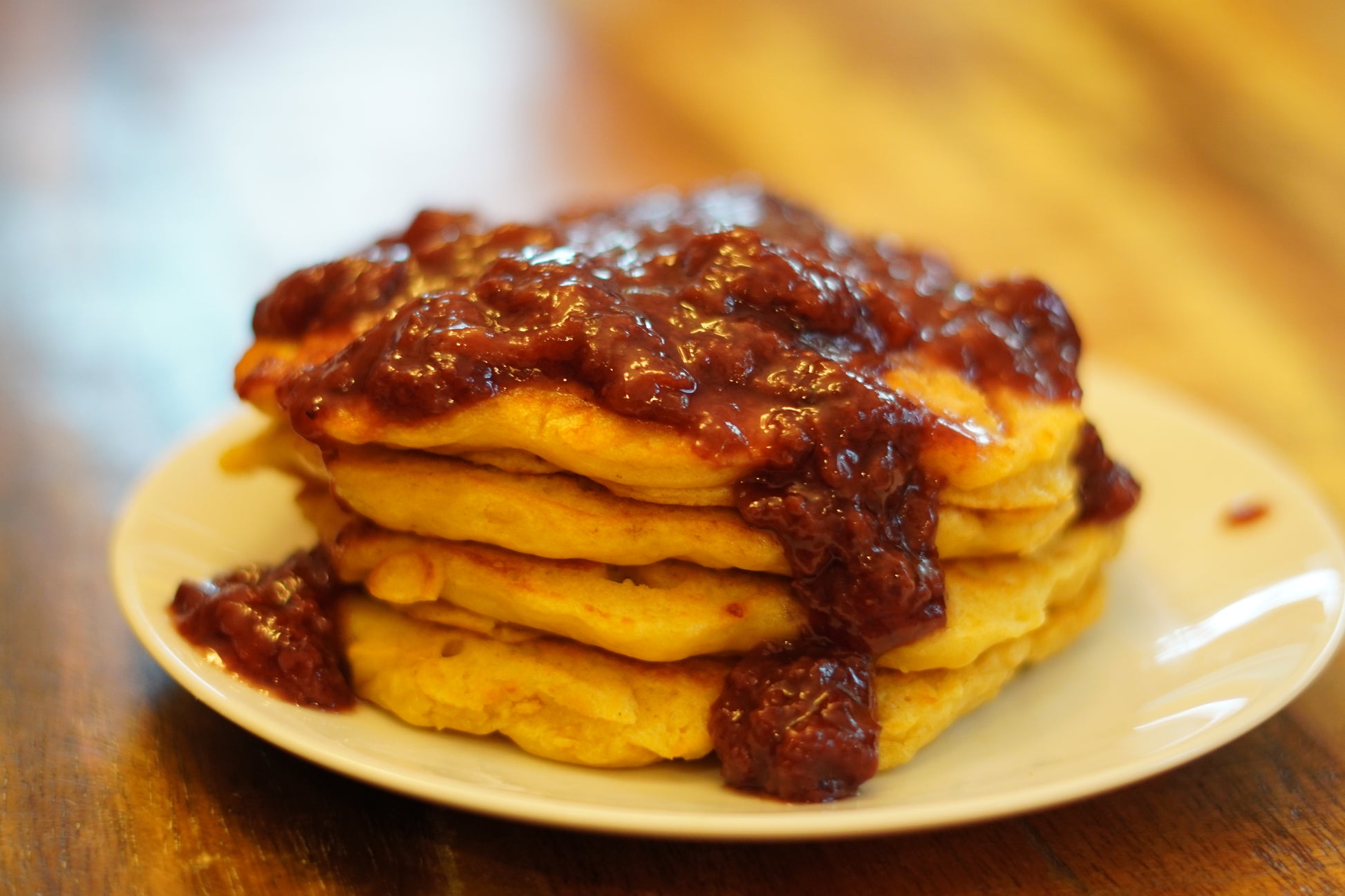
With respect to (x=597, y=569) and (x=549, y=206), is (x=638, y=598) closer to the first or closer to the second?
(x=597, y=569)

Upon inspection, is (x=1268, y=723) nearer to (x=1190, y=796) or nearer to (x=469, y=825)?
(x=1190, y=796)

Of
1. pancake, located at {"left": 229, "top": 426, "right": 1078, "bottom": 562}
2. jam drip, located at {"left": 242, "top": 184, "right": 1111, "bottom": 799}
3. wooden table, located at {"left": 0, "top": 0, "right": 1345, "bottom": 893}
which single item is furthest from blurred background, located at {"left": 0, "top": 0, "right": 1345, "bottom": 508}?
jam drip, located at {"left": 242, "top": 184, "right": 1111, "bottom": 799}

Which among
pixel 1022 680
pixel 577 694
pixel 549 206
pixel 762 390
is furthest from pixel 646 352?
pixel 549 206

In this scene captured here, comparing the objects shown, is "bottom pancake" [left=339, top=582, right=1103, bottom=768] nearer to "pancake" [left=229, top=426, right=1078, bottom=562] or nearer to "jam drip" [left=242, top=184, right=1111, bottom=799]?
"jam drip" [left=242, top=184, right=1111, bottom=799]

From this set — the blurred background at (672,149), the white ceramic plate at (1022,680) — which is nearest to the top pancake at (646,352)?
the white ceramic plate at (1022,680)

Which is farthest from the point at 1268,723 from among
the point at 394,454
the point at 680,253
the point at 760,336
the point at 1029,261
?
the point at 1029,261

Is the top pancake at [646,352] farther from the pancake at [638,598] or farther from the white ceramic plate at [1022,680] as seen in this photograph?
the white ceramic plate at [1022,680]
